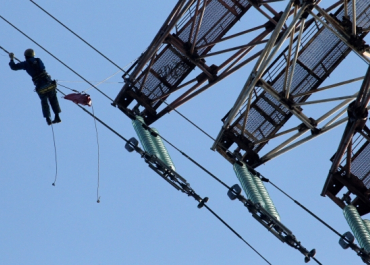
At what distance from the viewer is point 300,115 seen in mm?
29359

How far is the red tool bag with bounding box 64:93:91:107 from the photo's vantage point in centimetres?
2895

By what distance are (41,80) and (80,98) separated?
3.83 ft

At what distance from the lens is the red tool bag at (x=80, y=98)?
29.0 metres

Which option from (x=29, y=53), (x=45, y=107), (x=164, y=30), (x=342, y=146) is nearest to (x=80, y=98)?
(x=45, y=107)

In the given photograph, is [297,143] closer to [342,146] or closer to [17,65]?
[342,146]

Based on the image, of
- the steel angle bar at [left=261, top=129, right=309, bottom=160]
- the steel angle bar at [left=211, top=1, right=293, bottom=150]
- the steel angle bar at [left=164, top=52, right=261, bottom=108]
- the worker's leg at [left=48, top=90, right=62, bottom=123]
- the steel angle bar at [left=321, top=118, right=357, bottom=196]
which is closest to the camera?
the steel angle bar at [left=211, top=1, right=293, bottom=150]

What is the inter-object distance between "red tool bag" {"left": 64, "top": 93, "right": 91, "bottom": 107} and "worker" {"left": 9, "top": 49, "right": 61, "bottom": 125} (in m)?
0.42

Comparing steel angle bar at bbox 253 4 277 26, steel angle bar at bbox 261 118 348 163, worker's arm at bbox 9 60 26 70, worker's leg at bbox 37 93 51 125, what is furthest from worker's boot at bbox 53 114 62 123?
steel angle bar at bbox 253 4 277 26

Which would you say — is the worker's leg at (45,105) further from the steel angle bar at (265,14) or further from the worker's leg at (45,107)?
the steel angle bar at (265,14)

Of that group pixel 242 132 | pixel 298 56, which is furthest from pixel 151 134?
pixel 298 56

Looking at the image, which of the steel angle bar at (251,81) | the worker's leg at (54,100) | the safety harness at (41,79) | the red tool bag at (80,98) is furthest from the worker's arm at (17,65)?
the steel angle bar at (251,81)

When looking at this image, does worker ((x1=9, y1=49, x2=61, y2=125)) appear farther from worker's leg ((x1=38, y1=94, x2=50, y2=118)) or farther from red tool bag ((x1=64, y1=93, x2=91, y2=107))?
red tool bag ((x1=64, y1=93, x2=91, y2=107))

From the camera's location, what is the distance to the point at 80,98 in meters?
29.0

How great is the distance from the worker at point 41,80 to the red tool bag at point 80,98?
16.5 inches
